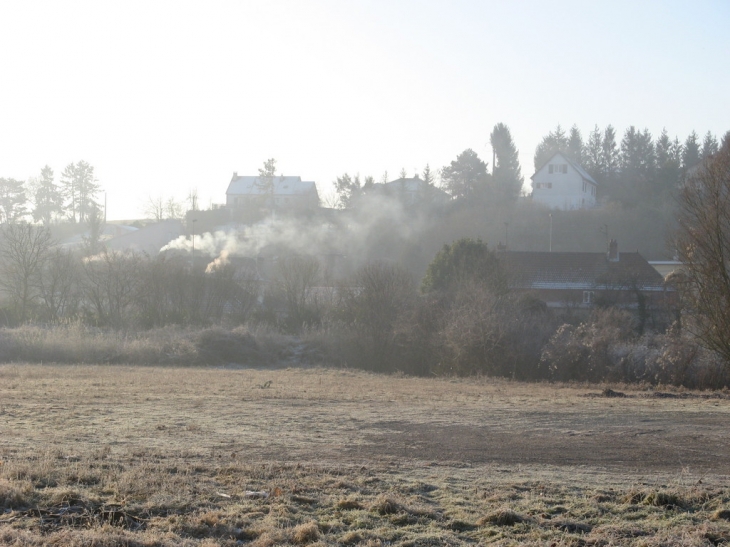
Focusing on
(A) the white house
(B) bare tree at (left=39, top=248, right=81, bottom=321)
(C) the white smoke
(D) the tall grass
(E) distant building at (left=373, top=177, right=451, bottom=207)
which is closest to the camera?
(D) the tall grass

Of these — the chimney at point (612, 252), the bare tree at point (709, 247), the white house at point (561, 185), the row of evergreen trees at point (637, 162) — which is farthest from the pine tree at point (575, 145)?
the bare tree at point (709, 247)

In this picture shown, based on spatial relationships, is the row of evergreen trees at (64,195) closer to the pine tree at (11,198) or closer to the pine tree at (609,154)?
the pine tree at (11,198)

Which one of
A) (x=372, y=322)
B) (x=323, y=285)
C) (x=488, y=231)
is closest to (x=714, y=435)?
(x=372, y=322)

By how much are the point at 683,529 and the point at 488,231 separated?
68.6 m

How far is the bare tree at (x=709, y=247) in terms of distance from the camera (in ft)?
67.8

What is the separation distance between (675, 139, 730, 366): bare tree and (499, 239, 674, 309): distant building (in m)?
25.5

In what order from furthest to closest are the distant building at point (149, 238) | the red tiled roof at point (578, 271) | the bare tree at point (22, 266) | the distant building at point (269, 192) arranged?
the distant building at point (269, 192) < the distant building at point (149, 238) < the red tiled roof at point (578, 271) < the bare tree at point (22, 266)

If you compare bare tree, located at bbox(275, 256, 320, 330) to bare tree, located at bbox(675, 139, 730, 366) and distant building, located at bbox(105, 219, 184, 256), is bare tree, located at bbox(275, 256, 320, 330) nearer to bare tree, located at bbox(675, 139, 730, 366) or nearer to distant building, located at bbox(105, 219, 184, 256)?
distant building, located at bbox(105, 219, 184, 256)

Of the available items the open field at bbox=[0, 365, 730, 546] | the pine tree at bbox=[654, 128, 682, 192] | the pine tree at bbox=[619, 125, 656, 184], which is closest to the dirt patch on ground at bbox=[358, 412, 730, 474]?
the open field at bbox=[0, 365, 730, 546]

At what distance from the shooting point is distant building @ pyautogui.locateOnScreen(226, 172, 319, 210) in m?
91.6

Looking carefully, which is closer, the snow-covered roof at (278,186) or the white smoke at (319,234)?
the white smoke at (319,234)

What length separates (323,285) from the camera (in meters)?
52.0

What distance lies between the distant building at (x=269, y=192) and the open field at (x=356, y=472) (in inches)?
2927

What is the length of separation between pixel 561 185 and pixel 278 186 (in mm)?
38646
